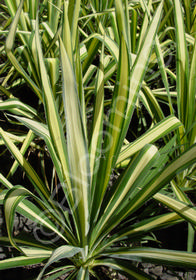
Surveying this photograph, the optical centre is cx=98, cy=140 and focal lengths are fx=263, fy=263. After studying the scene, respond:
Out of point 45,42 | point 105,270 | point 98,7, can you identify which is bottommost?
point 105,270

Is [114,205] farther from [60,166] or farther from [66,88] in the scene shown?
[66,88]

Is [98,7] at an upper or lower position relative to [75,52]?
upper

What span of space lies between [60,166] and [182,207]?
32cm

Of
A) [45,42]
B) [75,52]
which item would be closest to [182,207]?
[75,52]

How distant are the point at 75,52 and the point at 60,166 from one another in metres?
0.33

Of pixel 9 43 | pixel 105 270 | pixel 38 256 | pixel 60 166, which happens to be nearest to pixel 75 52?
pixel 9 43

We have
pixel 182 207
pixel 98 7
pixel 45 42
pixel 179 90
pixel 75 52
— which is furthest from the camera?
pixel 98 7

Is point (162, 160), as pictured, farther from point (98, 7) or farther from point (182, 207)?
point (98, 7)

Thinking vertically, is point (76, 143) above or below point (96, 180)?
above

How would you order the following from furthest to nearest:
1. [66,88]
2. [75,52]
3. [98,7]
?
1. [98,7]
2. [75,52]
3. [66,88]

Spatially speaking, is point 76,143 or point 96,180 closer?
point 76,143

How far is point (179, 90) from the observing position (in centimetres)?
91

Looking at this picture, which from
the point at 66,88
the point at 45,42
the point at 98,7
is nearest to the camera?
the point at 66,88

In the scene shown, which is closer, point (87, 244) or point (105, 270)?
point (87, 244)
